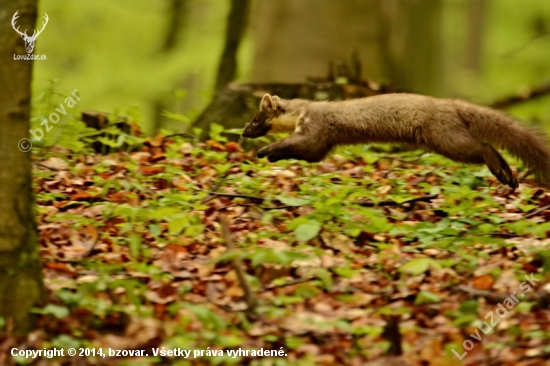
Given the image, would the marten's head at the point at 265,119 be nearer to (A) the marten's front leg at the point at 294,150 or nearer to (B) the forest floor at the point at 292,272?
(A) the marten's front leg at the point at 294,150

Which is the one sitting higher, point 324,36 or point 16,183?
point 324,36

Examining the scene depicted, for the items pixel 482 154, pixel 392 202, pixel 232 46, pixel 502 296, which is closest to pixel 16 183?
pixel 502 296

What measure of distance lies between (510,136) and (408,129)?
892 mm

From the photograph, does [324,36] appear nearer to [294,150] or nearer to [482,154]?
[294,150]

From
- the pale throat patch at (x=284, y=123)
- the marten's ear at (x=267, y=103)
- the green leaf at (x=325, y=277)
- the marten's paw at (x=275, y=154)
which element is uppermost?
the marten's ear at (x=267, y=103)

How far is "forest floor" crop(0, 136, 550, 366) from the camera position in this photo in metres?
3.60

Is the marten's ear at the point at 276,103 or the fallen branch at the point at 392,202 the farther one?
the marten's ear at the point at 276,103

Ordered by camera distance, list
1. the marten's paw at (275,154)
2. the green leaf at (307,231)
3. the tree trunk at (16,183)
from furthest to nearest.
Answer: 1. the marten's paw at (275,154)
2. the green leaf at (307,231)
3. the tree trunk at (16,183)

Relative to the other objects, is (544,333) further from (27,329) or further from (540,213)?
(27,329)

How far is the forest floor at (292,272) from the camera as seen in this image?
3.60 meters

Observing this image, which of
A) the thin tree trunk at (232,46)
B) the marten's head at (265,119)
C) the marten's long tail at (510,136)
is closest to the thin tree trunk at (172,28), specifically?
the thin tree trunk at (232,46)

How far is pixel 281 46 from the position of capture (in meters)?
9.12

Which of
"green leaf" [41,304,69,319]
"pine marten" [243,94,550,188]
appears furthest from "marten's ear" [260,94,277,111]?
"green leaf" [41,304,69,319]

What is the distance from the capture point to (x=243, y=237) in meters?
4.93
